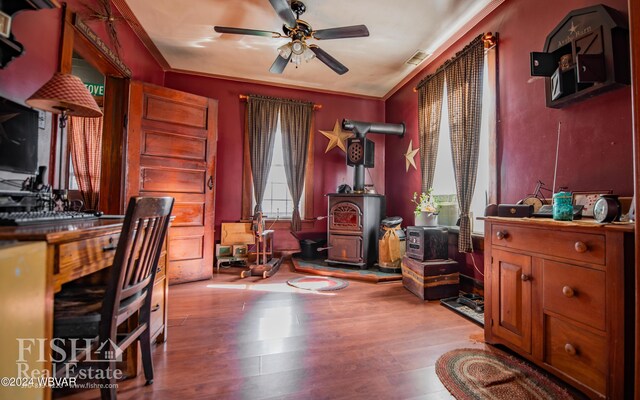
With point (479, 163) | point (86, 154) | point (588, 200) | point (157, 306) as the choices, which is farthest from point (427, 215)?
point (86, 154)

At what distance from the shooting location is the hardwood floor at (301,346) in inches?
53.0

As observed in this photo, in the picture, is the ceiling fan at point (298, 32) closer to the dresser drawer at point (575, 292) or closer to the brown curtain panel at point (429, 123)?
the brown curtain panel at point (429, 123)

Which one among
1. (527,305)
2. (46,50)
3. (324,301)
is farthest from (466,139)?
(46,50)

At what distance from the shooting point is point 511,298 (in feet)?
5.34

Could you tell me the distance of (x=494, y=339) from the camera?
1.75 meters

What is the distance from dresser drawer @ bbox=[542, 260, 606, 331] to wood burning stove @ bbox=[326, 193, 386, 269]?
2.32 meters

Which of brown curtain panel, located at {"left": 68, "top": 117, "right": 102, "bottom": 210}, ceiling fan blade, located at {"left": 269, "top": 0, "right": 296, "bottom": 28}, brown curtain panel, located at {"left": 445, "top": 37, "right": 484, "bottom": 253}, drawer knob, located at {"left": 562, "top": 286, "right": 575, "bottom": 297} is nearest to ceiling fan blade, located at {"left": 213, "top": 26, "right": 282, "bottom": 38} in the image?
ceiling fan blade, located at {"left": 269, "top": 0, "right": 296, "bottom": 28}

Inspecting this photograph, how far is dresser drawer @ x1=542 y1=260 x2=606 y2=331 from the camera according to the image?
3.91ft

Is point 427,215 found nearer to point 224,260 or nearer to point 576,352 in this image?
point 576,352

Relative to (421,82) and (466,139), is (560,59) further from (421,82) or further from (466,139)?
(421,82)

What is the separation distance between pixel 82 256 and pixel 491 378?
6.75ft

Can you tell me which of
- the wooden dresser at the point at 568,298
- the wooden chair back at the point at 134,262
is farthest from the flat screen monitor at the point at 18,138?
the wooden dresser at the point at 568,298

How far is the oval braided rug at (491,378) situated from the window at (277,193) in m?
3.21

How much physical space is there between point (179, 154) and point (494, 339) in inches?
140
